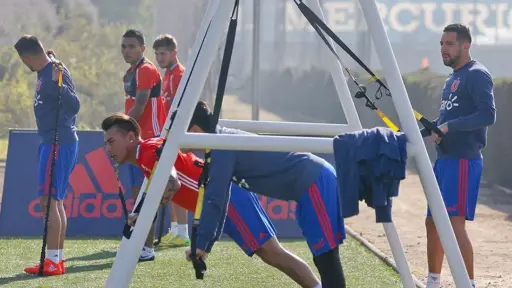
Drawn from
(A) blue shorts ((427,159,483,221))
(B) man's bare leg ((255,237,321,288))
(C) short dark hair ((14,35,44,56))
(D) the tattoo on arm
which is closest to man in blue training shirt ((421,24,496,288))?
(A) blue shorts ((427,159,483,221))

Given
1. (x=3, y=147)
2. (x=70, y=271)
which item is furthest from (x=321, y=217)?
(x=3, y=147)

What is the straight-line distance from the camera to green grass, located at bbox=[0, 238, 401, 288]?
302 inches

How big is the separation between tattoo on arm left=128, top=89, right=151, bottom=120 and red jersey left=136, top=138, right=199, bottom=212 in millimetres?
3138

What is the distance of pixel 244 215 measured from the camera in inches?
229

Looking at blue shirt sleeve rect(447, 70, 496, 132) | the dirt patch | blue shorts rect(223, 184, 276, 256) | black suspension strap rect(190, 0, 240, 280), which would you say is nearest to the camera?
black suspension strap rect(190, 0, 240, 280)

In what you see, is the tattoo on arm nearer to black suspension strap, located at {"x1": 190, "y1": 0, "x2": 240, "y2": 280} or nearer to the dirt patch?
the dirt patch

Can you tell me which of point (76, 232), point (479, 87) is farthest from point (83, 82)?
point (479, 87)

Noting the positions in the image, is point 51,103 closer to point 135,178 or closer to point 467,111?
point 135,178

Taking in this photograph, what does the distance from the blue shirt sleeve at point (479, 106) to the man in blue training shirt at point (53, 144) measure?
124 inches

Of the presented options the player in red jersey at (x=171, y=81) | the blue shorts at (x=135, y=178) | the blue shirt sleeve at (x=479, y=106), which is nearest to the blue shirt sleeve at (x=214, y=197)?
the blue shirt sleeve at (x=479, y=106)

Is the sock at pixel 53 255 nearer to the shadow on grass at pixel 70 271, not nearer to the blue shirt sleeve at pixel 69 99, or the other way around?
the shadow on grass at pixel 70 271

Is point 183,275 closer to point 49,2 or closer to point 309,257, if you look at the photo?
point 309,257

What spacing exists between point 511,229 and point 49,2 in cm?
630

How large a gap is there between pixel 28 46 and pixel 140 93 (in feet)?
3.97
